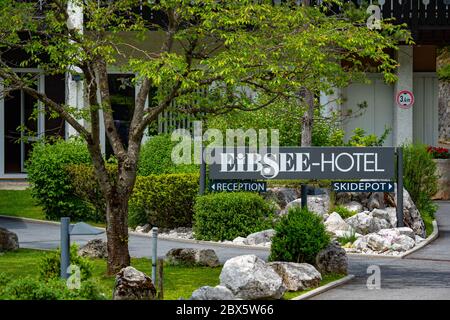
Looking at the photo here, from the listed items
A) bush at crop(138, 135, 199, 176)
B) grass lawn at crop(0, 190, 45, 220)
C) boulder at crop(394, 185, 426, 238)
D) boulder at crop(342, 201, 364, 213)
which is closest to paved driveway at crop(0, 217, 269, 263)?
grass lawn at crop(0, 190, 45, 220)

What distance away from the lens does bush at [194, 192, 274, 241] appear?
951 inches

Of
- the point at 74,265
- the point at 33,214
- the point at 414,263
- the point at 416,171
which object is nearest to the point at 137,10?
the point at 33,214

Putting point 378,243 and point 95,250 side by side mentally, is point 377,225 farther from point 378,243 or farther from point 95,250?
point 95,250

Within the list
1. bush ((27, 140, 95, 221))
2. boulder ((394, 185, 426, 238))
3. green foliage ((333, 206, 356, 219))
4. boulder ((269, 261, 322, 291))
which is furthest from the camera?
bush ((27, 140, 95, 221))

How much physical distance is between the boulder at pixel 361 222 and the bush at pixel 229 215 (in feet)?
5.60

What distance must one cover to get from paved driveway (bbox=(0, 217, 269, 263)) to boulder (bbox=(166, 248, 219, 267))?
83cm

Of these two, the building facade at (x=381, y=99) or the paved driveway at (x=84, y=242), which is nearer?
the paved driveway at (x=84, y=242)

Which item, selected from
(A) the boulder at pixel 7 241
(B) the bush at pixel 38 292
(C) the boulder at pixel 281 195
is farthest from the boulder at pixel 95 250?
(B) the bush at pixel 38 292

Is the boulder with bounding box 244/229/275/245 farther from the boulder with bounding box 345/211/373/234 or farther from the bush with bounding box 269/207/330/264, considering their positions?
the bush with bounding box 269/207/330/264

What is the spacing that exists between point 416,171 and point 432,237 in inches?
132

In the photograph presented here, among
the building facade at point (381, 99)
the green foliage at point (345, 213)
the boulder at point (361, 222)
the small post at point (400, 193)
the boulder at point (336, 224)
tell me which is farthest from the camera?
the building facade at point (381, 99)

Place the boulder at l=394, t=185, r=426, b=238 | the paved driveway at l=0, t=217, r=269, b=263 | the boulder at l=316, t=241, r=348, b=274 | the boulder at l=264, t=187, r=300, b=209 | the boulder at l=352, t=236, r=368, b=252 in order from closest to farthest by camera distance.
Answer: the boulder at l=316, t=241, r=348, b=274, the paved driveway at l=0, t=217, r=269, b=263, the boulder at l=352, t=236, r=368, b=252, the boulder at l=394, t=185, r=426, b=238, the boulder at l=264, t=187, r=300, b=209

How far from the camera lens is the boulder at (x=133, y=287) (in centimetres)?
1516

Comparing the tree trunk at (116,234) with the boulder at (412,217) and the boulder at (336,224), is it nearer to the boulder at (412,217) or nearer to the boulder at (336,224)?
the boulder at (336,224)
